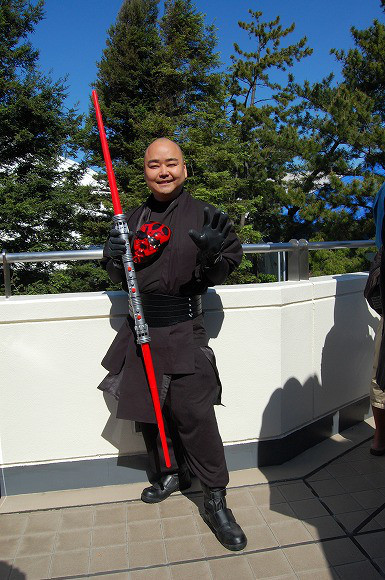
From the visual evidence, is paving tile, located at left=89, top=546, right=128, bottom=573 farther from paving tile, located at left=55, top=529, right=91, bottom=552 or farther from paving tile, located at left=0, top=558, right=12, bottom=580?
paving tile, located at left=0, top=558, right=12, bottom=580

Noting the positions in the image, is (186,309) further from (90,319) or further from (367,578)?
(367,578)

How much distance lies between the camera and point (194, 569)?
197cm

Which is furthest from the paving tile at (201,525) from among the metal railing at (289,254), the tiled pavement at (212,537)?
the metal railing at (289,254)

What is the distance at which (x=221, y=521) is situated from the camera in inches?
84.5

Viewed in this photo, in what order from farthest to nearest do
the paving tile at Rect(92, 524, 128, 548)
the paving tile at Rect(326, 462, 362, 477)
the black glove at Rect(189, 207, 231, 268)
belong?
the paving tile at Rect(326, 462, 362, 477) < the paving tile at Rect(92, 524, 128, 548) < the black glove at Rect(189, 207, 231, 268)

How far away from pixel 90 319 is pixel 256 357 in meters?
0.94

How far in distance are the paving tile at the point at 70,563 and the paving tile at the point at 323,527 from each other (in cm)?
103

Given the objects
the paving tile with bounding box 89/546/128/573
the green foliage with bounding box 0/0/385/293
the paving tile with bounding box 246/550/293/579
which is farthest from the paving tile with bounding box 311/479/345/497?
the green foliage with bounding box 0/0/385/293

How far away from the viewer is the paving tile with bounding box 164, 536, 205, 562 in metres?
2.04

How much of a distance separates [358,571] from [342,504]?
486 millimetres

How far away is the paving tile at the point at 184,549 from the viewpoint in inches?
80.3

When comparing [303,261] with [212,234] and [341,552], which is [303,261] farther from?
[341,552]

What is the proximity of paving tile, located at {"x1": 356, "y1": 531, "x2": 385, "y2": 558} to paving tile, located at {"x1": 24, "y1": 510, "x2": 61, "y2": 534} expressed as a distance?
143 centimetres

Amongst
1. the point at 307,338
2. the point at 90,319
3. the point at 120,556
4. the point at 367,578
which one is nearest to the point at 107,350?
the point at 90,319
